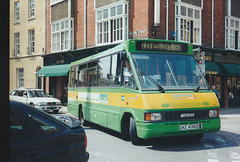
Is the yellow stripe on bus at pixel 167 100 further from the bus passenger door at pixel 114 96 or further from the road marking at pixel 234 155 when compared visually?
the road marking at pixel 234 155

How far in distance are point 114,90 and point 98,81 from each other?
160 centimetres

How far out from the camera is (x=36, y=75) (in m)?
25.3

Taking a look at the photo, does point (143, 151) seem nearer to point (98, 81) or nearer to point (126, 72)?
point (126, 72)

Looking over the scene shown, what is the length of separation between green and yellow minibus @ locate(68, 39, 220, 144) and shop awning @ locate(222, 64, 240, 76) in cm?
1327

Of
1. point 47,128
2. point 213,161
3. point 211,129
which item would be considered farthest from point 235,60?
point 47,128

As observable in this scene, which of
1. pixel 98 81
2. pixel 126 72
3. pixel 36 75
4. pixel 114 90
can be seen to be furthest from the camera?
pixel 36 75

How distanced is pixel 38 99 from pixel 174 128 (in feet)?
38.0

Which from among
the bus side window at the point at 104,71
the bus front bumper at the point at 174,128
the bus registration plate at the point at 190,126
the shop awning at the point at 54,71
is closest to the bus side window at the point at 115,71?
the bus side window at the point at 104,71

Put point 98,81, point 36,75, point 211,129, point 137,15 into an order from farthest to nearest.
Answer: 1. point 36,75
2. point 137,15
3. point 98,81
4. point 211,129

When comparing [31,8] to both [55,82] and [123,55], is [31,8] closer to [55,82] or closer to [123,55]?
[55,82]

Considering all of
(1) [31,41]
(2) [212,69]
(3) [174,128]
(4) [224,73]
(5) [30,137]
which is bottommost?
(3) [174,128]

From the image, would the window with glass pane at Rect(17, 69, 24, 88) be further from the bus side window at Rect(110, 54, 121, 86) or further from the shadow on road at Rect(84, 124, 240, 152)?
the shadow on road at Rect(84, 124, 240, 152)

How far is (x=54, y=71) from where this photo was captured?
75.4 feet

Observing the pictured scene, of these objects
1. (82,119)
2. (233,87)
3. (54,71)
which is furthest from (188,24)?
(54,71)
